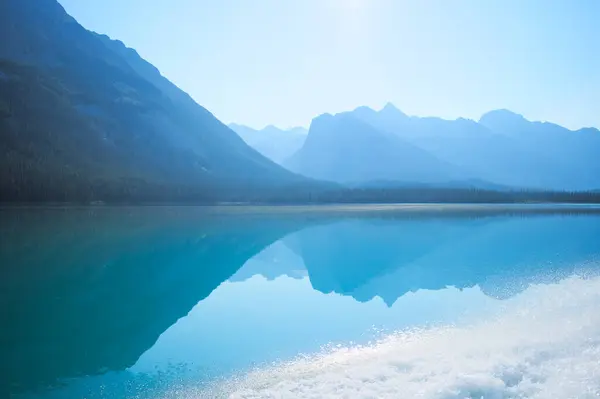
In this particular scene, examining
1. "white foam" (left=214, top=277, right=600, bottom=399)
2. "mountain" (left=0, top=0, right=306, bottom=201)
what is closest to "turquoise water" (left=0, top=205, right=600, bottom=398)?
"white foam" (left=214, top=277, right=600, bottom=399)

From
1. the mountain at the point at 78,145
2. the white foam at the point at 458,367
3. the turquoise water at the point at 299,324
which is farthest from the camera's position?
the mountain at the point at 78,145

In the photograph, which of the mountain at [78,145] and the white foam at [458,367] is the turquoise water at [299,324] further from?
the mountain at [78,145]

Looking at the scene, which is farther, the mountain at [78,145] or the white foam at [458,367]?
the mountain at [78,145]

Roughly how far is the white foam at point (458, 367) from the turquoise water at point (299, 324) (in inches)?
1.5

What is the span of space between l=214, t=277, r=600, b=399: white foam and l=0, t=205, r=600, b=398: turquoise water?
0.13 feet

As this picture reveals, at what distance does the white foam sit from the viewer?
7844 mm

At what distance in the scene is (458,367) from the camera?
8.80 m

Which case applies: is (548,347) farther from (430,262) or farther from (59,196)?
(59,196)

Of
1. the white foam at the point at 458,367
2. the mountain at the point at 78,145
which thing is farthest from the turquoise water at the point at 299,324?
the mountain at the point at 78,145

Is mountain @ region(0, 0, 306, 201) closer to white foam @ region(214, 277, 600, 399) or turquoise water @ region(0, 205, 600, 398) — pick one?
turquoise water @ region(0, 205, 600, 398)

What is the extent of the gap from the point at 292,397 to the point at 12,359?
707cm

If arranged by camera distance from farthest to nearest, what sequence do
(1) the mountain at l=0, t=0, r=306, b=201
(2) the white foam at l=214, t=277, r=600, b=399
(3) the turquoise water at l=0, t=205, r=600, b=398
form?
(1) the mountain at l=0, t=0, r=306, b=201, (3) the turquoise water at l=0, t=205, r=600, b=398, (2) the white foam at l=214, t=277, r=600, b=399

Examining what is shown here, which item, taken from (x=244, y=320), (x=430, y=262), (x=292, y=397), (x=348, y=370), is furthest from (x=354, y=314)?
(x=430, y=262)

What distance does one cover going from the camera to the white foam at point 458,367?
784cm
